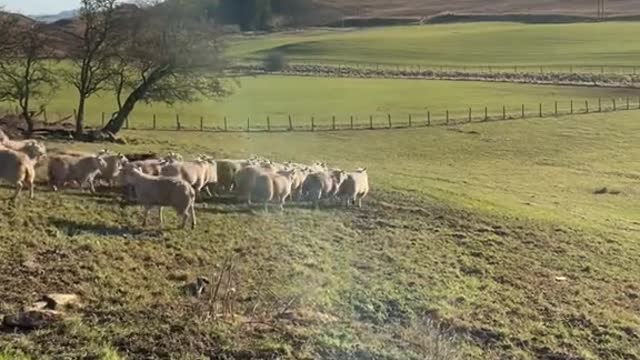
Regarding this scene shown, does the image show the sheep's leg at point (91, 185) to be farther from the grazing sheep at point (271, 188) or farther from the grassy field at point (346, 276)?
the grazing sheep at point (271, 188)

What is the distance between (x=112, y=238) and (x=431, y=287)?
533 cm

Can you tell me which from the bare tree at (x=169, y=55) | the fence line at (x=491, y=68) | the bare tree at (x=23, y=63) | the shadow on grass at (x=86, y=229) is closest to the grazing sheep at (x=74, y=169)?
the shadow on grass at (x=86, y=229)

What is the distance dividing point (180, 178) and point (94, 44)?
20634 millimetres

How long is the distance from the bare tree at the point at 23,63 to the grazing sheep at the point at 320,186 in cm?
1795

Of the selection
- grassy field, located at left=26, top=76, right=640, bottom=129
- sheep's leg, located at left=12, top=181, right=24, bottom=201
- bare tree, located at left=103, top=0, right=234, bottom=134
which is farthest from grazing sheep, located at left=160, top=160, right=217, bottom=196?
grassy field, located at left=26, top=76, right=640, bottom=129

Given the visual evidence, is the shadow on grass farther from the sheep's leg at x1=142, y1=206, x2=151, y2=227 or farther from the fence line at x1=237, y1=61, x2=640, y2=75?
the fence line at x1=237, y1=61, x2=640, y2=75

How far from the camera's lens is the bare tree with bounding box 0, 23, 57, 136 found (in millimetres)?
36375

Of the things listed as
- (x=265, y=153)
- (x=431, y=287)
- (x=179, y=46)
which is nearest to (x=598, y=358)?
(x=431, y=287)

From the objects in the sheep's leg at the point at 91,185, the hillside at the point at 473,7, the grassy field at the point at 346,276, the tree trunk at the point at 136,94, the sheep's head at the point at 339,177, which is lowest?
the grassy field at the point at 346,276

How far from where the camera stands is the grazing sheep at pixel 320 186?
21.2 m

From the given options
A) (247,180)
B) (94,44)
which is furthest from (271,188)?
(94,44)

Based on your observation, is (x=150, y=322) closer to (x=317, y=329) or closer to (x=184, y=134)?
(x=317, y=329)

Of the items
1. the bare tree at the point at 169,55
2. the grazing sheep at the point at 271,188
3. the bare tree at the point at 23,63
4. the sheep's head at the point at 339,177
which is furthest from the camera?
the bare tree at the point at 169,55

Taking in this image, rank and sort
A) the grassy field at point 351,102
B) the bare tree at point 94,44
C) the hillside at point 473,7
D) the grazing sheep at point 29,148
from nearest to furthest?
the grazing sheep at point 29,148 → the bare tree at point 94,44 → the grassy field at point 351,102 → the hillside at point 473,7
